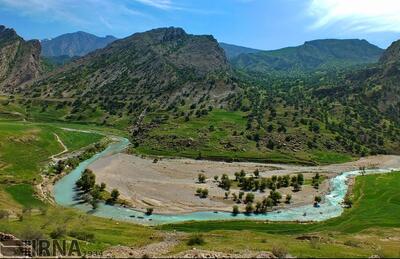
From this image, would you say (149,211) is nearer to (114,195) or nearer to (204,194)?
(114,195)

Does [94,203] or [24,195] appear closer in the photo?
[94,203]

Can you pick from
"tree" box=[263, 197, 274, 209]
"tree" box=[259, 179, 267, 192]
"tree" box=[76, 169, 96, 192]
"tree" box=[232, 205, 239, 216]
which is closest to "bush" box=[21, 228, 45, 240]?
"tree" box=[232, 205, 239, 216]

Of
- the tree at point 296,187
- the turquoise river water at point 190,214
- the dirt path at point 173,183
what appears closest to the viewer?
the turquoise river water at point 190,214

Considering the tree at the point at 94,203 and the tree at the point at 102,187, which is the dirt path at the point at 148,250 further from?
the tree at the point at 102,187

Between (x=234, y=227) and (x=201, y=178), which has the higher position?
(x=201, y=178)

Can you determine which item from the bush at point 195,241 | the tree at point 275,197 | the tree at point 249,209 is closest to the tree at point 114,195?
the tree at point 249,209

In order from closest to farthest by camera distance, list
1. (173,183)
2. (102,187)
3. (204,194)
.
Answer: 1. (102,187)
2. (204,194)
3. (173,183)

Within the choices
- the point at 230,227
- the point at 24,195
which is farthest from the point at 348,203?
the point at 24,195

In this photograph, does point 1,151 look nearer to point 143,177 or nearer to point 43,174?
point 43,174

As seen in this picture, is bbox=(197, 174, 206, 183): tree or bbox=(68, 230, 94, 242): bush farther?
bbox=(197, 174, 206, 183): tree

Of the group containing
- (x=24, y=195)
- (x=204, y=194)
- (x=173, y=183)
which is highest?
(x=204, y=194)

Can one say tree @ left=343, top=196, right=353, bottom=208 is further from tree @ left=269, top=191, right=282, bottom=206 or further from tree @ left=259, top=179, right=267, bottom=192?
tree @ left=259, top=179, right=267, bottom=192
